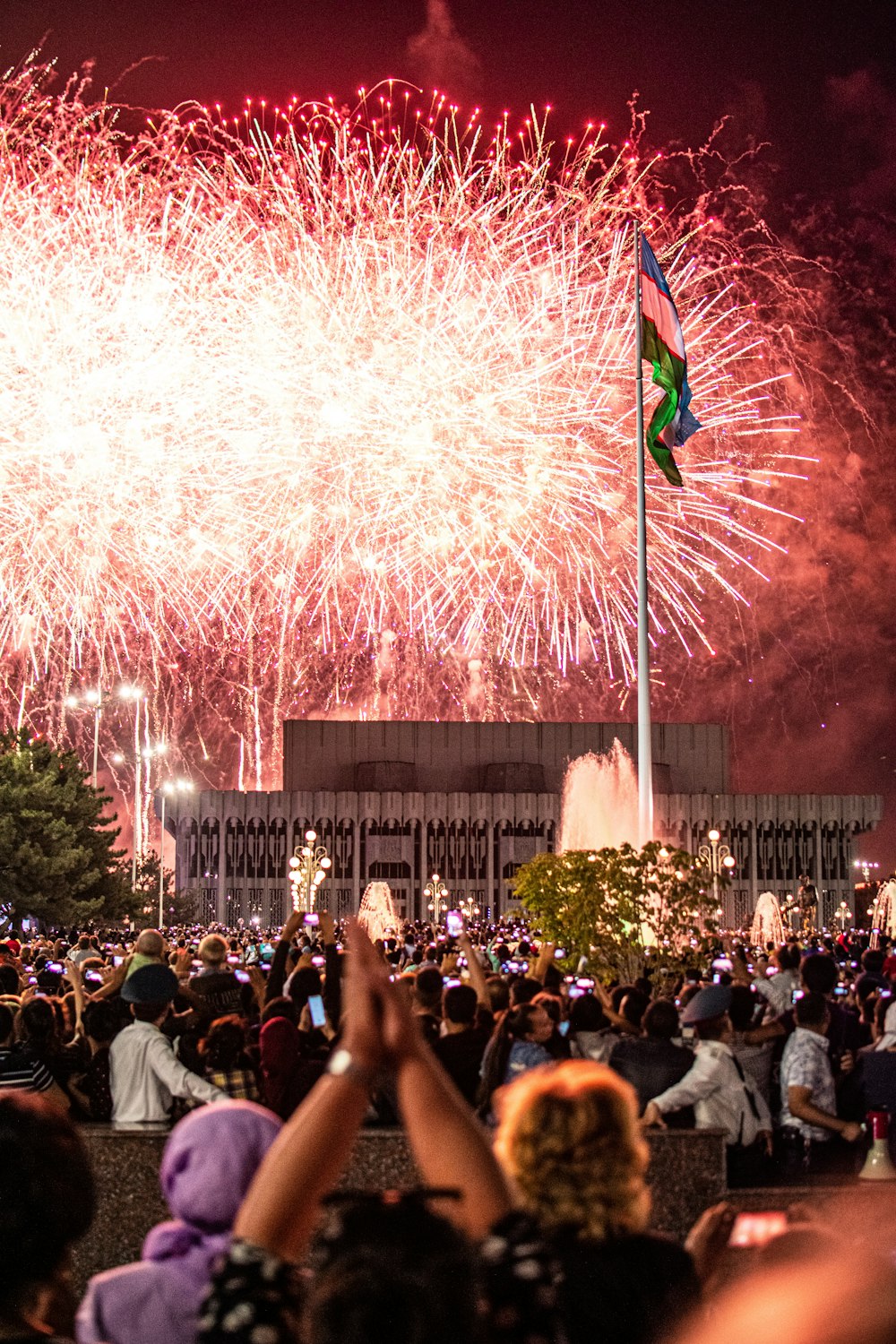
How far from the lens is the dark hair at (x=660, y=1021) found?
8.34 m

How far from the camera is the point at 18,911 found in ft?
163

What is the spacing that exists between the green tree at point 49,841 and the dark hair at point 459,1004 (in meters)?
41.9

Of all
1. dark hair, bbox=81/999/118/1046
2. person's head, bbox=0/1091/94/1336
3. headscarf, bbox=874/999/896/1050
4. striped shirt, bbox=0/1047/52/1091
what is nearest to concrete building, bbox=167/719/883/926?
headscarf, bbox=874/999/896/1050

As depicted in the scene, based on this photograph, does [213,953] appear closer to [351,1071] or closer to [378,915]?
[351,1071]

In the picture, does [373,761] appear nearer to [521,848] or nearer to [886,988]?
[521,848]

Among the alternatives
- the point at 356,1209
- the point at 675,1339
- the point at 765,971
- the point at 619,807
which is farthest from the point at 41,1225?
the point at 619,807

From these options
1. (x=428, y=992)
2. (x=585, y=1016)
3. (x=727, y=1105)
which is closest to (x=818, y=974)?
(x=585, y=1016)

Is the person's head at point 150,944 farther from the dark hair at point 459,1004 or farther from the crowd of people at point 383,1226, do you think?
the crowd of people at point 383,1226

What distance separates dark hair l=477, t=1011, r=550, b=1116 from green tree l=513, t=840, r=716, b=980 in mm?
11350

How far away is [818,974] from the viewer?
9.80 m

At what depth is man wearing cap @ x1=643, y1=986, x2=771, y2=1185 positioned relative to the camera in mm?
7656

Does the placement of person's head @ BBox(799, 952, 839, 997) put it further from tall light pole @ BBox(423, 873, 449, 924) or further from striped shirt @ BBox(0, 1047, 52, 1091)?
tall light pole @ BBox(423, 873, 449, 924)

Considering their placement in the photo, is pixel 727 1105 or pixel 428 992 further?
pixel 428 992

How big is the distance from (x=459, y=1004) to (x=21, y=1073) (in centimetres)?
248
